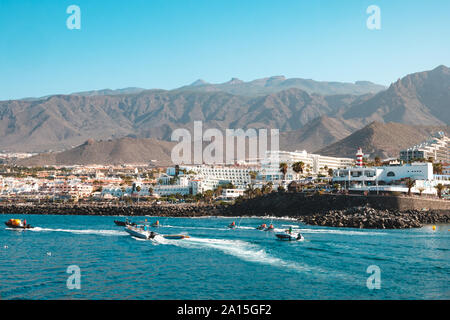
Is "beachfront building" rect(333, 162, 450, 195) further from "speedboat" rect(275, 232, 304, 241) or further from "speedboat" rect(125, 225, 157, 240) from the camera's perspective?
"speedboat" rect(125, 225, 157, 240)

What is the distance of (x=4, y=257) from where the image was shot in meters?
51.1

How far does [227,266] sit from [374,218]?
42161mm

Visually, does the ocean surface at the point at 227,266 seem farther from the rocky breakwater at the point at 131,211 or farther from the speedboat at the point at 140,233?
the rocky breakwater at the point at 131,211

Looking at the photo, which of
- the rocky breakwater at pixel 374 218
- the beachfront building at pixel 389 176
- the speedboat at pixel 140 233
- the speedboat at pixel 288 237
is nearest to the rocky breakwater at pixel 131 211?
the beachfront building at pixel 389 176

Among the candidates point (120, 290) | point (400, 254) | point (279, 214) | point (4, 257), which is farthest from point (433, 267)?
point (279, 214)

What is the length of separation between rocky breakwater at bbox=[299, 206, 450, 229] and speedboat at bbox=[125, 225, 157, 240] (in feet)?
102

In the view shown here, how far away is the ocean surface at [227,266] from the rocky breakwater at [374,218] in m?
11.1

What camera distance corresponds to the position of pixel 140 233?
64875 millimetres

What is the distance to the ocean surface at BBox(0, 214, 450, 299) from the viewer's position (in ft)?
120

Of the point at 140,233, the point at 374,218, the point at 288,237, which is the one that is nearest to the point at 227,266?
the point at 288,237

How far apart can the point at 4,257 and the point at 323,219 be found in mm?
50525

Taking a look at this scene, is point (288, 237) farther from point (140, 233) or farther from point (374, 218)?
point (374, 218)
